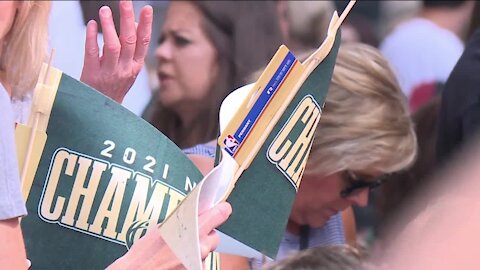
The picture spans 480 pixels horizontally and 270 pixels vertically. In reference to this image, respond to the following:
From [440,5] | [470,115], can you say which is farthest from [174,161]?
[440,5]

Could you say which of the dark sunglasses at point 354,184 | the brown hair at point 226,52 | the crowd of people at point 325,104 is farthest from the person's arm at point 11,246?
the brown hair at point 226,52

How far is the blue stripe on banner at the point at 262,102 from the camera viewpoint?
4.36 ft

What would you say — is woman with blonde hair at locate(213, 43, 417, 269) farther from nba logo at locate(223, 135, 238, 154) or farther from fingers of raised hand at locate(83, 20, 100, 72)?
nba logo at locate(223, 135, 238, 154)

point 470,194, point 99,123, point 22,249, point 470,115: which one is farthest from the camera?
point 470,115

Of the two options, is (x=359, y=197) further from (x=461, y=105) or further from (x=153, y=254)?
(x=153, y=254)

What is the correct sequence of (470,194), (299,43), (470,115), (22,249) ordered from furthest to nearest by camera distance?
(299,43), (470,115), (22,249), (470,194)

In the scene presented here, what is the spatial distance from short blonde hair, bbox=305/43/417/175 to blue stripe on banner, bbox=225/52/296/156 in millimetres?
850

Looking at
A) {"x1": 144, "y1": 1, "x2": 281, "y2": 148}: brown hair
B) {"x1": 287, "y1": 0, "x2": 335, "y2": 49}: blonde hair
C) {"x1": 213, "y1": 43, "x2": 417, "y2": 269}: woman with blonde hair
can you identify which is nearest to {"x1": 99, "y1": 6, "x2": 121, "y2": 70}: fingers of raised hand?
{"x1": 213, "y1": 43, "x2": 417, "y2": 269}: woman with blonde hair

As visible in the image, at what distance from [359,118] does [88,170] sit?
961 mm

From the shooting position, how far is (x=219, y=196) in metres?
1.27

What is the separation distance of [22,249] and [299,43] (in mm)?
2554

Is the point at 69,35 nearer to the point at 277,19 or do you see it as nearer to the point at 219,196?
the point at 277,19

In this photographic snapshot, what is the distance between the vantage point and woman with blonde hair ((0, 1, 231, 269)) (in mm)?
1279

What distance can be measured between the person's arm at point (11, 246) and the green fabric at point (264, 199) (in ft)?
0.91
